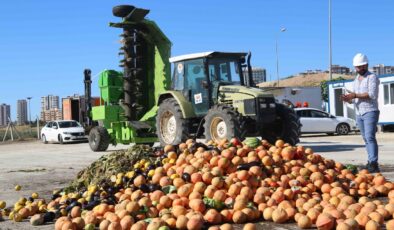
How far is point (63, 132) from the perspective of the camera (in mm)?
29594

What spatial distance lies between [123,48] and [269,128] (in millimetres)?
5376

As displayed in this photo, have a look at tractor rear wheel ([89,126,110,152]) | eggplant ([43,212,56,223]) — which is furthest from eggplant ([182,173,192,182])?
tractor rear wheel ([89,126,110,152])

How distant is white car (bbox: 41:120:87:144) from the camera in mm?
29516

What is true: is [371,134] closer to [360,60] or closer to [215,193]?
[360,60]

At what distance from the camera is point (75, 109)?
3278 cm

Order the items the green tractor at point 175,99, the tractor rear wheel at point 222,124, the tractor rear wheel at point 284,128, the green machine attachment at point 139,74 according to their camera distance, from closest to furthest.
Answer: the tractor rear wheel at point 222,124
the green tractor at point 175,99
the tractor rear wheel at point 284,128
the green machine attachment at point 139,74

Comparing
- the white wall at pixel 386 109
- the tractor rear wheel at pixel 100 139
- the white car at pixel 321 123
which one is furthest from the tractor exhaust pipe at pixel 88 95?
the white wall at pixel 386 109

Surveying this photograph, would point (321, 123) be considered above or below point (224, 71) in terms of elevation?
below

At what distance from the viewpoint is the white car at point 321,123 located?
26125 millimetres

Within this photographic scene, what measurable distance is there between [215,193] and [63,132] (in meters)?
25.3

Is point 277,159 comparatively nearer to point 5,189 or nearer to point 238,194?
point 238,194

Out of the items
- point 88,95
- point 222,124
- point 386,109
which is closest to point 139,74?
point 88,95

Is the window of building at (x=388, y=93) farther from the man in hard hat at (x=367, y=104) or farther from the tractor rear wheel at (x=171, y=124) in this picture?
the man in hard hat at (x=367, y=104)

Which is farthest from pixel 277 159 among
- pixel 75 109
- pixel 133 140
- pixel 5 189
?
pixel 75 109
